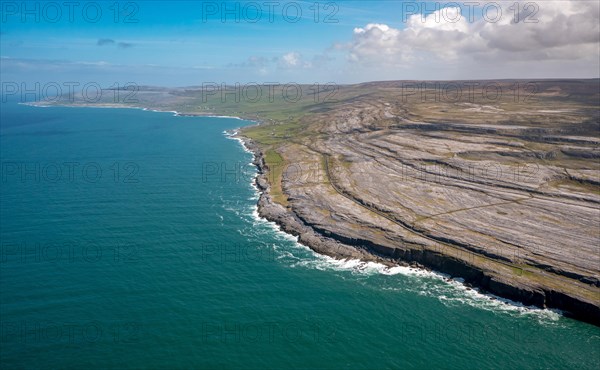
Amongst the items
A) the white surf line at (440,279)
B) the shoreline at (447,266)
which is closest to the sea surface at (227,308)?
the white surf line at (440,279)

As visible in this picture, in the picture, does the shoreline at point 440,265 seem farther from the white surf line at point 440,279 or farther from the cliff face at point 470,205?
the white surf line at point 440,279

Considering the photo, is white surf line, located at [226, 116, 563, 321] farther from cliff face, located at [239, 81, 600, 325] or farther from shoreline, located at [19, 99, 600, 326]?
cliff face, located at [239, 81, 600, 325]

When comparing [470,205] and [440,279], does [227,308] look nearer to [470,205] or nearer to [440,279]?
[440,279]

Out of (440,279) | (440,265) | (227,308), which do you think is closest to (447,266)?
(440,265)

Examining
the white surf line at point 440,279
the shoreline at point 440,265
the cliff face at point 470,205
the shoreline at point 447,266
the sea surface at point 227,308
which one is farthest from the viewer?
the cliff face at point 470,205

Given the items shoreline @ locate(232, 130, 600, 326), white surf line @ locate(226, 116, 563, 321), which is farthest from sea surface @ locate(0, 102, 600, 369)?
shoreline @ locate(232, 130, 600, 326)

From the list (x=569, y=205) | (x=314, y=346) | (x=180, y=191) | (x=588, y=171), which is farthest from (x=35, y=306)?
(x=588, y=171)
